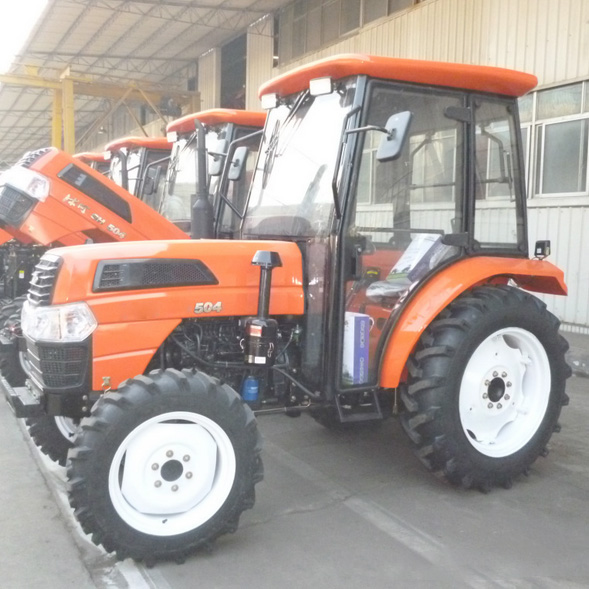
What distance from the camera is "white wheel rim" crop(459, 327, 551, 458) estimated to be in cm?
379

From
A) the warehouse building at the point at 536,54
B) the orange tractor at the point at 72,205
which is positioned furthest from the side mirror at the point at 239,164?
the warehouse building at the point at 536,54

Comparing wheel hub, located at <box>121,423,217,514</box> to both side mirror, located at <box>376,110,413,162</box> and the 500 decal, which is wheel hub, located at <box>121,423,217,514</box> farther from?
side mirror, located at <box>376,110,413,162</box>

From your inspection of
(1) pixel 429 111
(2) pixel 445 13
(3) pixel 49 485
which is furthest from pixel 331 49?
(3) pixel 49 485

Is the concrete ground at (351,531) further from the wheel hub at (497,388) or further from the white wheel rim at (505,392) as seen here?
the wheel hub at (497,388)

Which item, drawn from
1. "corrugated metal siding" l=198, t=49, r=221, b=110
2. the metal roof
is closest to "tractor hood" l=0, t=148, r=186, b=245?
the metal roof

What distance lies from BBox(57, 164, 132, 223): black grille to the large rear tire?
3.27m

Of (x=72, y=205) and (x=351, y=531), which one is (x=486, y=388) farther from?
(x=72, y=205)

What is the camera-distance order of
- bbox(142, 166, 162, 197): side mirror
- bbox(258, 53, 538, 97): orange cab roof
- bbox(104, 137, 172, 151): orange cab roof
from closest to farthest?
bbox(258, 53, 538, 97): orange cab roof
bbox(142, 166, 162, 197): side mirror
bbox(104, 137, 172, 151): orange cab roof

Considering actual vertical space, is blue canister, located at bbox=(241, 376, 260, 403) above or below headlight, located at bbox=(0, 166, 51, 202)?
below

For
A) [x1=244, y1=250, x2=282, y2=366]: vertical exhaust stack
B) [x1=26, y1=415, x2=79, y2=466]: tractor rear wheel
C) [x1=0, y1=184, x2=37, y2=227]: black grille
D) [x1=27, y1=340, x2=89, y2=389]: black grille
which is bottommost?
[x1=26, y1=415, x2=79, y2=466]: tractor rear wheel

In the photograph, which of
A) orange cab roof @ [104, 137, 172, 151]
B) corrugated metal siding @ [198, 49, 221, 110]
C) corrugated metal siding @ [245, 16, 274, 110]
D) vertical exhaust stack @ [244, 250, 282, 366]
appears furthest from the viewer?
corrugated metal siding @ [198, 49, 221, 110]

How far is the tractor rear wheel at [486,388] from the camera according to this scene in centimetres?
357

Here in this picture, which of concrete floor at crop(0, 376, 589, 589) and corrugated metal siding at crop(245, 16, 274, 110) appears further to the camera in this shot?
corrugated metal siding at crop(245, 16, 274, 110)

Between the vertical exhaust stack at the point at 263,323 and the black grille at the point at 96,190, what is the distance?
9.90ft
